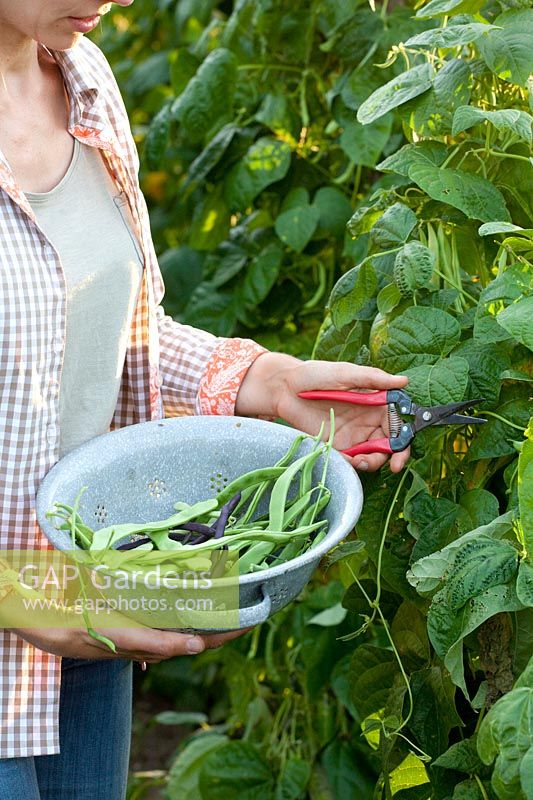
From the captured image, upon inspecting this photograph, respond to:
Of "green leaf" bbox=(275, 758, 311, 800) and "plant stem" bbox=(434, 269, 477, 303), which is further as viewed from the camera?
"green leaf" bbox=(275, 758, 311, 800)

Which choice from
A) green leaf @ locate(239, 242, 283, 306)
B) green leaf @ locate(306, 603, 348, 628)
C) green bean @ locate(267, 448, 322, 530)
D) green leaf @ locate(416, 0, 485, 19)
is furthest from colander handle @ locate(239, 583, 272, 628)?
green leaf @ locate(239, 242, 283, 306)

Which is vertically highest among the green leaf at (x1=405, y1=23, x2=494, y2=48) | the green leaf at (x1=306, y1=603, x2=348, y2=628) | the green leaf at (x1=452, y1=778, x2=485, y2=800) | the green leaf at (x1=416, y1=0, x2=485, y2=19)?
the green leaf at (x1=416, y1=0, x2=485, y2=19)

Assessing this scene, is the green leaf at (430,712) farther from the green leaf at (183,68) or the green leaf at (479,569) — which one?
the green leaf at (183,68)

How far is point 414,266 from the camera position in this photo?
41.4 inches

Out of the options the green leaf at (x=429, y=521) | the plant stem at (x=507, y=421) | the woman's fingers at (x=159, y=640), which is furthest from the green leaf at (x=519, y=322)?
the woman's fingers at (x=159, y=640)

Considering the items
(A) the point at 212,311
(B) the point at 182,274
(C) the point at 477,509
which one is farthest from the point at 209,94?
(C) the point at 477,509

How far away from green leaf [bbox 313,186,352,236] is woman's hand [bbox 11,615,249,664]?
0.90 meters

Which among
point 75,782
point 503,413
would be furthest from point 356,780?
point 503,413

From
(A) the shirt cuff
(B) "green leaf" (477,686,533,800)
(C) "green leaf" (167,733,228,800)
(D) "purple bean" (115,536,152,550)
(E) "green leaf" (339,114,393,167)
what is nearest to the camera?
(B) "green leaf" (477,686,533,800)

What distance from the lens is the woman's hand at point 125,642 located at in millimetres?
963

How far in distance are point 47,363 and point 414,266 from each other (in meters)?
0.33

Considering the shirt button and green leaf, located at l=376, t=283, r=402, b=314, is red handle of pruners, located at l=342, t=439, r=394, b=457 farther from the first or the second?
the shirt button

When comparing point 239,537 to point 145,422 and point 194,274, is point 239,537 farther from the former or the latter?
point 194,274

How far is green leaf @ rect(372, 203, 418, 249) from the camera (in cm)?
110
